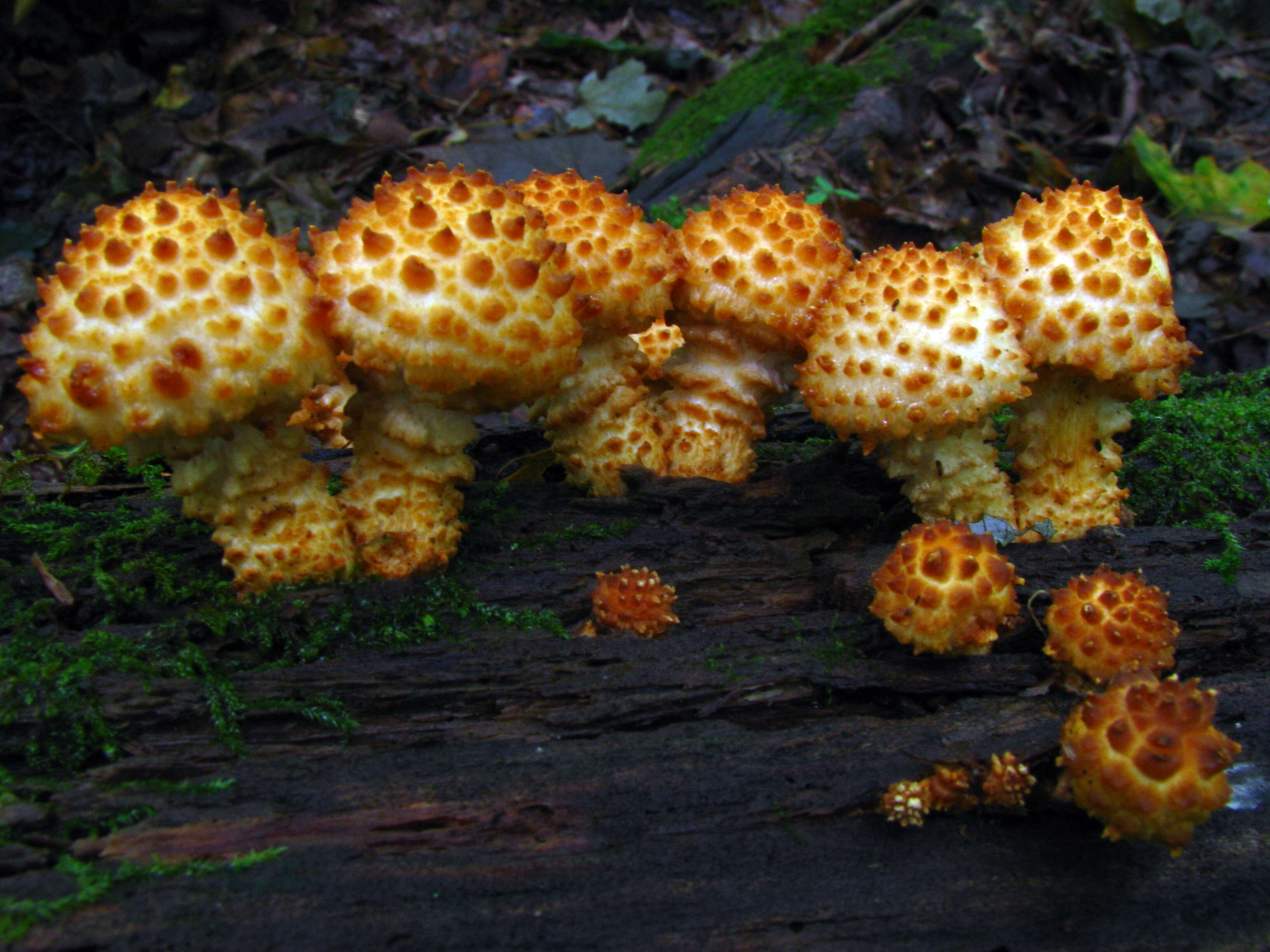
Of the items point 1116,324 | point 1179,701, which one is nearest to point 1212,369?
Answer: point 1116,324

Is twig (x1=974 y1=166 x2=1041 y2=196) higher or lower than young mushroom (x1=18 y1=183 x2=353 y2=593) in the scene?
lower

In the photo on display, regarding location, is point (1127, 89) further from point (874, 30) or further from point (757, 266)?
point (757, 266)

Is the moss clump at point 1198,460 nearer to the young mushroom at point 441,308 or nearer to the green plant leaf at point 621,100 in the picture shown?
the young mushroom at point 441,308

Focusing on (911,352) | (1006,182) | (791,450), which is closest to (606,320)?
(911,352)

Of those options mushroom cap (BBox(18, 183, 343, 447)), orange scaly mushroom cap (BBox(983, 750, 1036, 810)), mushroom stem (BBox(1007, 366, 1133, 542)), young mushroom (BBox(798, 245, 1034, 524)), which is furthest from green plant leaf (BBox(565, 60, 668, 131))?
orange scaly mushroom cap (BBox(983, 750, 1036, 810))

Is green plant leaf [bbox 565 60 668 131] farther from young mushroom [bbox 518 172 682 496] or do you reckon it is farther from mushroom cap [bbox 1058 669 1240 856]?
mushroom cap [bbox 1058 669 1240 856]

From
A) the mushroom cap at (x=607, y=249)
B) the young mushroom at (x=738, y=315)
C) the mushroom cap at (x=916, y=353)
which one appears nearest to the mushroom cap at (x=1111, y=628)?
the mushroom cap at (x=916, y=353)

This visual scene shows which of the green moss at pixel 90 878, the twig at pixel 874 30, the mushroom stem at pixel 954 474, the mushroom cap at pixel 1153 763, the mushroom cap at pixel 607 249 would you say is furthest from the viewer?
the twig at pixel 874 30
